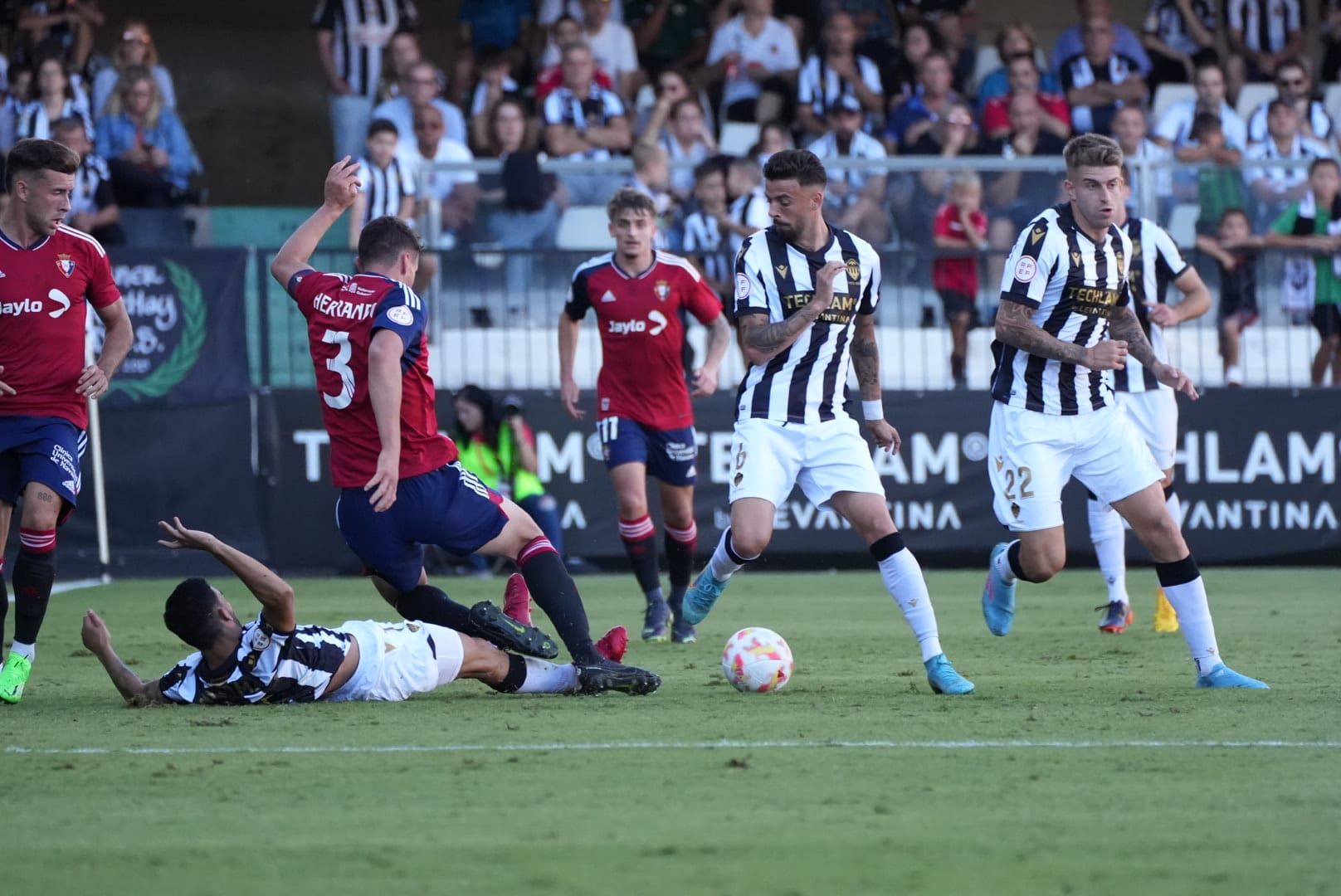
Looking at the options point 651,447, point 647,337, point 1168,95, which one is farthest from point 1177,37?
point 651,447

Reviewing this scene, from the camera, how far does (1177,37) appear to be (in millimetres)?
A: 19500

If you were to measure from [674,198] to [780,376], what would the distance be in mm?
8288

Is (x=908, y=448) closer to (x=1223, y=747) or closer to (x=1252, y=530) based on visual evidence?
(x=1252, y=530)

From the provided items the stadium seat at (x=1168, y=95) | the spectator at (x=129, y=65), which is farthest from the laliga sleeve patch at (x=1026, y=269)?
the spectator at (x=129, y=65)

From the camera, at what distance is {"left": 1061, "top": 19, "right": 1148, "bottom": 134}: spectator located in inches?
716

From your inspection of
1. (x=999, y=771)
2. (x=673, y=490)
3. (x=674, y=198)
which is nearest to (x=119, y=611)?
(x=673, y=490)

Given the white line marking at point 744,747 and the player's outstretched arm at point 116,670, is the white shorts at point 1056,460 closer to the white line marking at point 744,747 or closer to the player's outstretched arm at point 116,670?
the white line marking at point 744,747

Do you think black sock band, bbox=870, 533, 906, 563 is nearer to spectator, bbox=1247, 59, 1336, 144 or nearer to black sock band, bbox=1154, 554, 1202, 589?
black sock band, bbox=1154, 554, 1202, 589

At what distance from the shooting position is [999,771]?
5.57 metres

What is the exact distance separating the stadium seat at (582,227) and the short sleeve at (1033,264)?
860 cm

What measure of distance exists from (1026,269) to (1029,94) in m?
9.98

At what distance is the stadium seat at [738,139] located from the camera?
58.9ft

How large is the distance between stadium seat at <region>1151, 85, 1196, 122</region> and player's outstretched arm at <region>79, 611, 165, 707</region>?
533 inches

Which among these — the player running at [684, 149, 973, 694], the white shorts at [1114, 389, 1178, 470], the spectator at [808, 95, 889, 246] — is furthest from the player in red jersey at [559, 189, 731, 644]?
the spectator at [808, 95, 889, 246]
